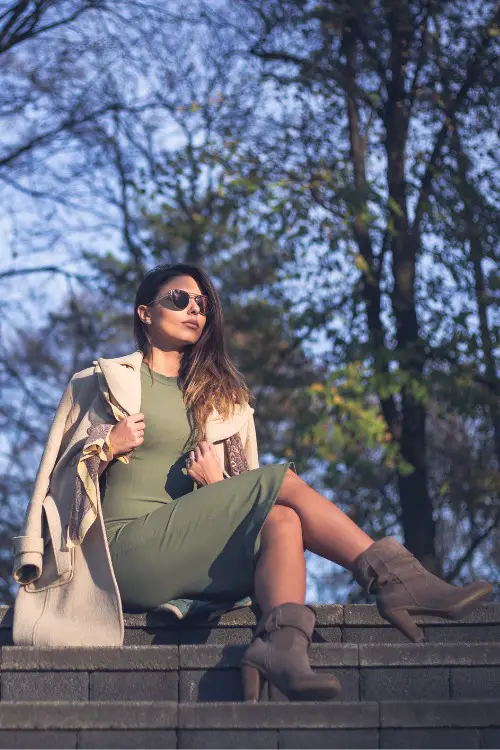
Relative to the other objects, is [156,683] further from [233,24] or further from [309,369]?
[309,369]

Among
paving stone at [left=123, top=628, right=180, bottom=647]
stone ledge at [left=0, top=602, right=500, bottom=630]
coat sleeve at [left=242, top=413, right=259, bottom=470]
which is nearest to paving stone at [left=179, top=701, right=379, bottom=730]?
stone ledge at [left=0, top=602, right=500, bottom=630]

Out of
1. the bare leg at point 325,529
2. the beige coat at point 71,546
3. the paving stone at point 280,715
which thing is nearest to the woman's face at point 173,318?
the beige coat at point 71,546

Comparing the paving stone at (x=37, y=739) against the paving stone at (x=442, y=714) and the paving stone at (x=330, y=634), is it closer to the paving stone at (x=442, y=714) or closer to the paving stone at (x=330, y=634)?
the paving stone at (x=442, y=714)

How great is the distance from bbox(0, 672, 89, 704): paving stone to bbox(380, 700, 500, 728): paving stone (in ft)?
3.77

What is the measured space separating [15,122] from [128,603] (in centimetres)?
987

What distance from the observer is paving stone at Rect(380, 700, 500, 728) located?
3436mm

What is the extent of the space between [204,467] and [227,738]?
144 centimetres

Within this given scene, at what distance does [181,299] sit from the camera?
524cm

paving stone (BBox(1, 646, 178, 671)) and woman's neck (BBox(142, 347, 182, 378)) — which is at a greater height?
woman's neck (BBox(142, 347, 182, 378))

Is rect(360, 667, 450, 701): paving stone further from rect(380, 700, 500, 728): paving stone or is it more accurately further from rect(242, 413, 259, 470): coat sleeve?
rect(242, 413, 259, 470): coat sleeve

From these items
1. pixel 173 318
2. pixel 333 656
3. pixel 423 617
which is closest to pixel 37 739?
pixel 333 656

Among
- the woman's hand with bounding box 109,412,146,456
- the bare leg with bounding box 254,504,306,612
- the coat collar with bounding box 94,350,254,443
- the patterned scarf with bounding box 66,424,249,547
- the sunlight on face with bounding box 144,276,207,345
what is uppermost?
the sunlight on face with bounding box 144,276,207,345

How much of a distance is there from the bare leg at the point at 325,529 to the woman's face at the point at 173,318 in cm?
114

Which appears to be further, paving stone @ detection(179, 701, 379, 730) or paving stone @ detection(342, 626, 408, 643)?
paving stone @ detection(342, 626, 408, 643)
